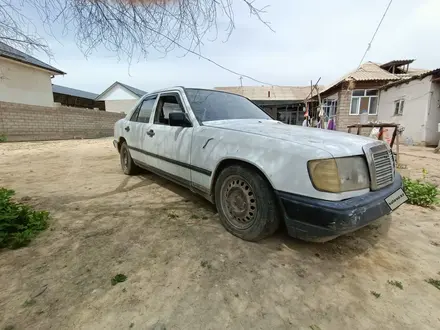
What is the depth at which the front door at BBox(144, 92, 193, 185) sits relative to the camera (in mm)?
2984

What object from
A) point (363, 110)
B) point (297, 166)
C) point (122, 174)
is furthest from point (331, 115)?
point (297, 166)

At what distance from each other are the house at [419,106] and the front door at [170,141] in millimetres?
14508

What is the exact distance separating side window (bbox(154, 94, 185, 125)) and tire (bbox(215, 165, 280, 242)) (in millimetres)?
1301

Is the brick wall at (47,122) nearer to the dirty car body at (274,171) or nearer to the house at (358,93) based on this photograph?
the dirty car body at (274,171)

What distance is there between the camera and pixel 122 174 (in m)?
5.07

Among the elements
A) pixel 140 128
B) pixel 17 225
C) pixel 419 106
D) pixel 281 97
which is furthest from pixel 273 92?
pixel 17 225

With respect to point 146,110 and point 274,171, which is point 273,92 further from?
point 274,171

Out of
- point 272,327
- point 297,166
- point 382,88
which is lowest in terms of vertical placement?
point 272,327

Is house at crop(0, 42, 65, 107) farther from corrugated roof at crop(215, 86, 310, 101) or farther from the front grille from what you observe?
the front grille

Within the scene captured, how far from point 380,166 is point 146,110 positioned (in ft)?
11.3

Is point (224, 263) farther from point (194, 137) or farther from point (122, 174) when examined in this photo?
point (122, 174)

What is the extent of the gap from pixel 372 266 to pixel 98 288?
217 cm

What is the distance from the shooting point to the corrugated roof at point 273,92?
2609cm

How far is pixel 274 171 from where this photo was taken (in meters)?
2.03
